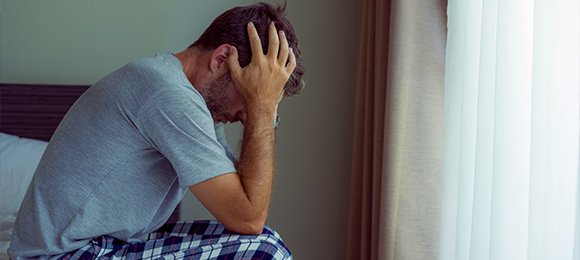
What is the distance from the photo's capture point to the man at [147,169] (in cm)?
96

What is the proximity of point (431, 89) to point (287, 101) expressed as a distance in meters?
1.01

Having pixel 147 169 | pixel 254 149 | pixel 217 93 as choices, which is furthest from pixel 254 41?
pixel 147 169

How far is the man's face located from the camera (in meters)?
1.16

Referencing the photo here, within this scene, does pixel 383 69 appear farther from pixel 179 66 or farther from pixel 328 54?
pixel 179 66

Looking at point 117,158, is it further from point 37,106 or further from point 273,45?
point 37,106

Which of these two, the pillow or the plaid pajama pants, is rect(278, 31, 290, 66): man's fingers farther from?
the pillow

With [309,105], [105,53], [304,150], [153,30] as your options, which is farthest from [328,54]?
[105,53]

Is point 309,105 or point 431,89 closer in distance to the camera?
point 431,89

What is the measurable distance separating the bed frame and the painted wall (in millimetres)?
91

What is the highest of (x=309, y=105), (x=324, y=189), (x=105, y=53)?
(x=105, y=53)

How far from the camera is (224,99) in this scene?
3.88 ft

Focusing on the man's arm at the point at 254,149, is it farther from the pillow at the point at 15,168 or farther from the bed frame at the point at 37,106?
the bed frame at the point at 37,106

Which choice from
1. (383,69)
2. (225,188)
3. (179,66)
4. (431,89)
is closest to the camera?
(225,188)

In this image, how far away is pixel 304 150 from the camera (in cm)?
247
